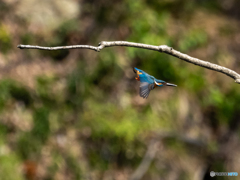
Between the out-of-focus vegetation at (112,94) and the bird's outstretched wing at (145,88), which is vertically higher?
the out-of-focus vegetation at (112,94)

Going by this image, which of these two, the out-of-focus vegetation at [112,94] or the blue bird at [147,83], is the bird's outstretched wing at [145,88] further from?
the out-of-focus vegetation at [112,94]

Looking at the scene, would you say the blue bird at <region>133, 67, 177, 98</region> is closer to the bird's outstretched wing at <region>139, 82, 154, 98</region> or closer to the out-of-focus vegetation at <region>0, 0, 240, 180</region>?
the bird's outstretched wing at <region>139, 82, 154, 98</region>

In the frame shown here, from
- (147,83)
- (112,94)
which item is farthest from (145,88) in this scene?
(112,94)

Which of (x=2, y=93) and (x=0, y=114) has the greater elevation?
(x=2, y=93)

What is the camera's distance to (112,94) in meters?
4.93

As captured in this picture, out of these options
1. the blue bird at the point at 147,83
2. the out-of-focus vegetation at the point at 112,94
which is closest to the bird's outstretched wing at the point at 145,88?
the blue bird at the point at 147,83

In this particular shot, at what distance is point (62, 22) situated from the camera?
5.69m

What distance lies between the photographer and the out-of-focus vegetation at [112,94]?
4180 mm

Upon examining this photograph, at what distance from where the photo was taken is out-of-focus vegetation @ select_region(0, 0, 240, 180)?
4180 mm

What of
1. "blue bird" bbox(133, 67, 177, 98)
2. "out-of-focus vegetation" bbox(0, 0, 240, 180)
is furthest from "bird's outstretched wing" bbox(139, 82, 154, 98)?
"out-of-focus vegetation" bbox(0, 0, 240, 180)

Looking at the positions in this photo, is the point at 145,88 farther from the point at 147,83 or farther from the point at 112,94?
the point at 112,94

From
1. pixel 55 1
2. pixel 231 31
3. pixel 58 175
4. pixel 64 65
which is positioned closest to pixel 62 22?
pixel 55 1

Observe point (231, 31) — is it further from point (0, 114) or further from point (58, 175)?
point (0, 114)

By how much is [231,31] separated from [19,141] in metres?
5.80
